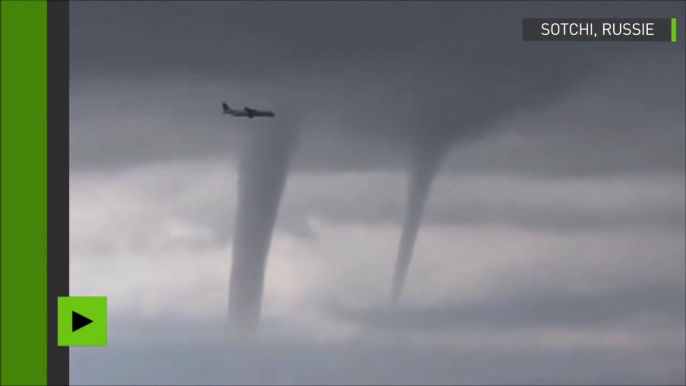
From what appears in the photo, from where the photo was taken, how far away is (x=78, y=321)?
13078 millimetres

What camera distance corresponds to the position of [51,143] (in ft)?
28.0

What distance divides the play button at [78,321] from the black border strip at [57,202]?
4207 millimetres

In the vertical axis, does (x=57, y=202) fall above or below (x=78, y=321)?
above

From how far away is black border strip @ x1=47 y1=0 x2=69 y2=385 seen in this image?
8328 millimetres

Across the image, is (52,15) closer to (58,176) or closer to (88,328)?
(58,176)

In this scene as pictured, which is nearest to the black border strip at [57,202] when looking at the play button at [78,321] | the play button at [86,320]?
the play button at [86,320]

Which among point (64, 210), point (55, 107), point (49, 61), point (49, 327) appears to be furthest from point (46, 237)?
point (49, 61)

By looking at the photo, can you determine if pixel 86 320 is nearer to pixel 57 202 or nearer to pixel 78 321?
pixel 78 321

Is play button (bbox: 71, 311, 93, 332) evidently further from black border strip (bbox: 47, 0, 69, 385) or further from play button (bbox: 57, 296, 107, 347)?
black border strip (bbox: 47, 0, 69, 385)

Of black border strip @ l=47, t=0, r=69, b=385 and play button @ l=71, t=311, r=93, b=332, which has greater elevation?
black border strip @ l=47, t=0, r=69, b=385

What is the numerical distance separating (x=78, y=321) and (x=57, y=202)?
576 cm

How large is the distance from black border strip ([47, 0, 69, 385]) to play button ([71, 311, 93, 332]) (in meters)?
4.21

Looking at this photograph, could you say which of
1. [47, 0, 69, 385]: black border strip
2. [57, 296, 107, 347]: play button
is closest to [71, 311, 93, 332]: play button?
[57, 296, 107, 347]: play button

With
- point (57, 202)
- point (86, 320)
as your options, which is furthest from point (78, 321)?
point (57, 202)
